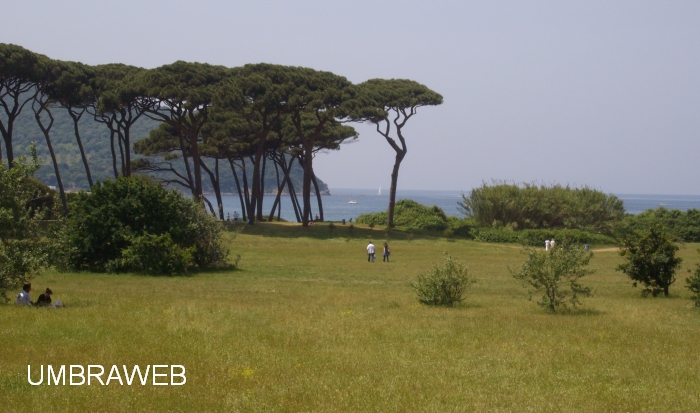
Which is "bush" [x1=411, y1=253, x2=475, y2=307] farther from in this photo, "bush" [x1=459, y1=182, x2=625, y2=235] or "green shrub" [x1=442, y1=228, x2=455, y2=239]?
"bush" [x1=459, y1=182, x2=625, y2=235]

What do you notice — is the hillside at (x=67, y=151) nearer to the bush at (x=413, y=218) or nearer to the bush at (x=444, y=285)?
the bush at (x=413, y=218)

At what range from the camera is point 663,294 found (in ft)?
77.3

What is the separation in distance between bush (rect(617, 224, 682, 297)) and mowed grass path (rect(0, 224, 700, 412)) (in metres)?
0.97

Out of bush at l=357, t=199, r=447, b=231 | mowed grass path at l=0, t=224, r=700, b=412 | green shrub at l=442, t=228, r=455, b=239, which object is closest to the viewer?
mowed grass path at l=0, t=224, r=700, b=412

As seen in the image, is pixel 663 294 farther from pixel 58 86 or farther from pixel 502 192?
pixel 58 86

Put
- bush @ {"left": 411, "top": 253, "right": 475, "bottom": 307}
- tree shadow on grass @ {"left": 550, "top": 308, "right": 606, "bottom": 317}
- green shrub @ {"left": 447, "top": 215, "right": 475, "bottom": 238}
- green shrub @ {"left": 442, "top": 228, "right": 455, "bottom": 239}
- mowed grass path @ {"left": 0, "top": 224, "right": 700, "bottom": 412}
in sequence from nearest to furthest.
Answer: mowed grass path @ {"left": 0, "top": 224, "right": 700, "bottom": 412} → tree shadow on grass @ {"left": 550, "top": 308, "right": 606, "bottom": 317} → bush @ {"left": 411, "top": 253, "right": 475, "bottom": 307} → green shrub @ {"left": 442, "top": 228, "right": 455, "bottom": 239} → green shrub @ {"left": 447, "top": 215, "right": 475, "bottom": 238}

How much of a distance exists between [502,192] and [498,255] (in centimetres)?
1935

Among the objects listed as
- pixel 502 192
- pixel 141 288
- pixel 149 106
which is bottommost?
pixel 141 288

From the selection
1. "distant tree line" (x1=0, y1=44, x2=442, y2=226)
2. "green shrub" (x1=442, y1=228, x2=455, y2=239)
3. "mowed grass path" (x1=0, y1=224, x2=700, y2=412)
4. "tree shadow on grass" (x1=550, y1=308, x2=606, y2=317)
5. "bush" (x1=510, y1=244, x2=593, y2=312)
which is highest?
"distant tree line" (x1=0, y1=44, x2=442, y2=226)

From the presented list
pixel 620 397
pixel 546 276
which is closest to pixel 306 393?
pixel 620 397

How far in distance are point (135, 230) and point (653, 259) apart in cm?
1999

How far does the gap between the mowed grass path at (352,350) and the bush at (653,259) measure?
0.97 meters

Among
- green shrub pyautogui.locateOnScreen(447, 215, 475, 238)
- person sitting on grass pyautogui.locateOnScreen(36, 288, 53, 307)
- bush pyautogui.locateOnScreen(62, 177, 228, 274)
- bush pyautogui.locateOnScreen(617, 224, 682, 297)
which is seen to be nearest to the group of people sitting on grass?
person sitting on grass pyautogui.locateOnScreen(36, 288, 53, 307)

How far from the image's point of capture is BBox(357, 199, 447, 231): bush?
61.4m
